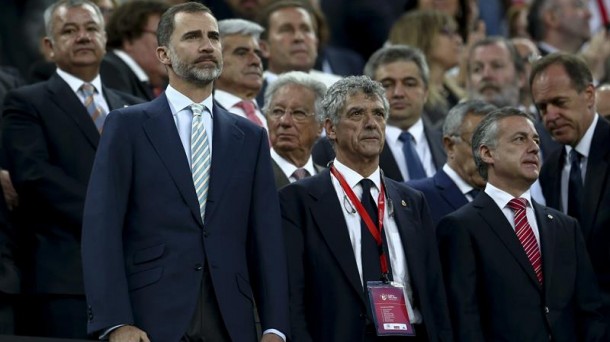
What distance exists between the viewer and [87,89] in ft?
25.2

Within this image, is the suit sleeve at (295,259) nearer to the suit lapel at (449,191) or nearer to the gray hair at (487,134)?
the gray hair at (487,134)

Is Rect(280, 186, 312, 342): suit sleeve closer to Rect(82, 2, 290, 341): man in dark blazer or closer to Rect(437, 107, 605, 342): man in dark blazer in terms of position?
Rect(82, 2, 290, 341): man in dark blazer

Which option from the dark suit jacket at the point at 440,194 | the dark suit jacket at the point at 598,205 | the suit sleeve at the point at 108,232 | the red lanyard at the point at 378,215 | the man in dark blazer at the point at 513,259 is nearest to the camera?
the suit sleeve at the point at 108,232

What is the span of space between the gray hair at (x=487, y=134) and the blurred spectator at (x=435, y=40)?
3.04 m

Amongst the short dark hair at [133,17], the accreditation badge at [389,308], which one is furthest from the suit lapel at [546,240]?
the short dark hair at [133,17]

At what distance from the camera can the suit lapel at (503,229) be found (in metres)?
6.90

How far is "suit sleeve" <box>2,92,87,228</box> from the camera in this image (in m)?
7.03

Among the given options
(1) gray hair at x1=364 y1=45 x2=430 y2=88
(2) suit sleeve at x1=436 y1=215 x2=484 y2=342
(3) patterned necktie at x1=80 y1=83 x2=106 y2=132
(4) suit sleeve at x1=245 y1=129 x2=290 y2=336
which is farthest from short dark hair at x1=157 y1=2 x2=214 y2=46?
(1) gray hair at x1=364 y1=45 x2=430 y2=88

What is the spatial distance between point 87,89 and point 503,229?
2495 mm

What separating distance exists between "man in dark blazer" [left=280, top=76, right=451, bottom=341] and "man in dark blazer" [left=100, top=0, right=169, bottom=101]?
2403 millimetres

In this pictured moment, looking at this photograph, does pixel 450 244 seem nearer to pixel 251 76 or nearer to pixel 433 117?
pixel 251 76

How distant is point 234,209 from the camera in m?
6.16

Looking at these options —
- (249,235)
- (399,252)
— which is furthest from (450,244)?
(249,235)

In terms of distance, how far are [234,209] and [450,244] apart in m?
1.34
